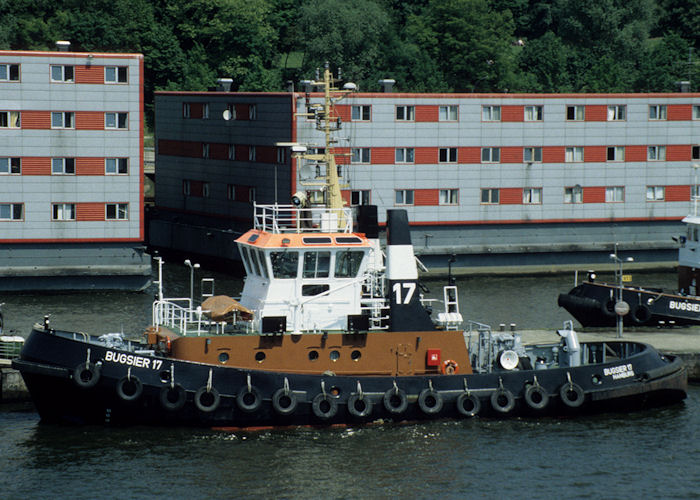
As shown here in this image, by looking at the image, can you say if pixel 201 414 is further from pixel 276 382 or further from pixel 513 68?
pixel 513 68

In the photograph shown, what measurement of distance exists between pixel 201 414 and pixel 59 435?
372 cm

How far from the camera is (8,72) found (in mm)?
55219

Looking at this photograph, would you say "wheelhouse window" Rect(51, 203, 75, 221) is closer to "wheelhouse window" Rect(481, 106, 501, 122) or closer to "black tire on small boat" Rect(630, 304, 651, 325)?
"wheelhouse window" Rect(481, 106, 501, 122)

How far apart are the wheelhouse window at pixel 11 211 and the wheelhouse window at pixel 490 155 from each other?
23785 millimetres

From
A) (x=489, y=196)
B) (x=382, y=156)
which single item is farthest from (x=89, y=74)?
(x=489, y=196)

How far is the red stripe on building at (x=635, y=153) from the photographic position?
66.2 metres

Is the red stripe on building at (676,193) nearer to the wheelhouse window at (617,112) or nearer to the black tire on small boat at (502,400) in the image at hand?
the wheelhouse window at (617,112)

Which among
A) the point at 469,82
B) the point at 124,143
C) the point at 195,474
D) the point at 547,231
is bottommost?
the point at 195,474

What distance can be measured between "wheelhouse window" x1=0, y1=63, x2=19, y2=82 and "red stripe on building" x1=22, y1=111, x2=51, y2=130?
1634mm

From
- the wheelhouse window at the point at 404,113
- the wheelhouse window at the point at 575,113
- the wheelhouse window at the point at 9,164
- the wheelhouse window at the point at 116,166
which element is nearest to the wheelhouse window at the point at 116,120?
the wheelhouse window at the point at 116,166

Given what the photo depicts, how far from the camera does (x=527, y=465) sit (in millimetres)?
30688

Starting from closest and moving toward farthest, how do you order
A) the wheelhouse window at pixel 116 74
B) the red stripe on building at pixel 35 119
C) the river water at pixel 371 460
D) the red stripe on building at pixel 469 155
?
the river water at pixel 371 460 < the red stripe on building at pixel 35 119 < the wheelhouse window at pixel 116 74 < the red stripe on building at pixel 469 155

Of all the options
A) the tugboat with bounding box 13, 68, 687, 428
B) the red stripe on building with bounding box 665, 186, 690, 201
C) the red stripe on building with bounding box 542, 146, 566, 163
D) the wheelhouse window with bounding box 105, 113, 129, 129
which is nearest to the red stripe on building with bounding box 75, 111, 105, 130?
the wheelhouse window with bounding box 105, 113, 129, 129

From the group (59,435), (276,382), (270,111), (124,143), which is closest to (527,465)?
(276,382)
